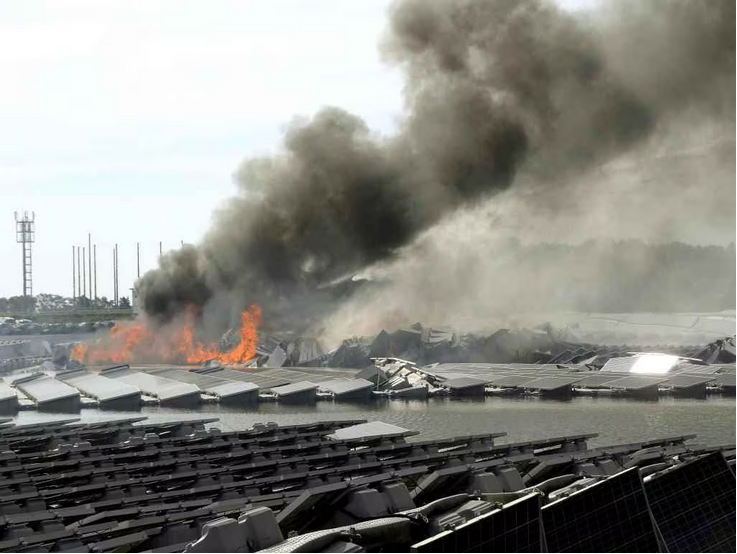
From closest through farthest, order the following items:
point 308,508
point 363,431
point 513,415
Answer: point 308,508 < point 363,431 < point 513,415

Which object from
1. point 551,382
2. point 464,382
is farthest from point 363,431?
point 464,382

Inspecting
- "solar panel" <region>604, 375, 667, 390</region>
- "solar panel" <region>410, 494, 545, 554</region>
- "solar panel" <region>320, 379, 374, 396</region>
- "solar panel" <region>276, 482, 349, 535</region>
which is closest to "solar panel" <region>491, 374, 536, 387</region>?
"solar panel" <region>604, 375, 667, 390</region>

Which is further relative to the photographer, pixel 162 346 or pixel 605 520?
pixel 162 346

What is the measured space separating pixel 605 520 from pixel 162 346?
70.4m

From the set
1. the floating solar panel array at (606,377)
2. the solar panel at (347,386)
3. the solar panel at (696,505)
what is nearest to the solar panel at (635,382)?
the floating solar panel array at (606,377)

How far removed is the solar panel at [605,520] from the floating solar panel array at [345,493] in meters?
0.01

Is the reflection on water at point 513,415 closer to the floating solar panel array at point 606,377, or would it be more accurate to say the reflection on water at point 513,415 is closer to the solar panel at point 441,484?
the floating solar panel array at point 606,377

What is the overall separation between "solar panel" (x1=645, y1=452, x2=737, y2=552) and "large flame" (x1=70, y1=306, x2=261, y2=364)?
213 feet

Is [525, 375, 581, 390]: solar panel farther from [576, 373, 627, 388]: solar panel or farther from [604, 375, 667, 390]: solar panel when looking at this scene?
[604, 375, 667, 390]: solar panel

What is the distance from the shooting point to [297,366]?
68.4 metres

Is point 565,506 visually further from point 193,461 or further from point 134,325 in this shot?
point 134,325

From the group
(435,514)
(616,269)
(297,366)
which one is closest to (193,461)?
(435,514)

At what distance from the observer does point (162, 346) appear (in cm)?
7750

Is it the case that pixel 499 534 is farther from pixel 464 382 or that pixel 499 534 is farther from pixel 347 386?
pixel 347 386
